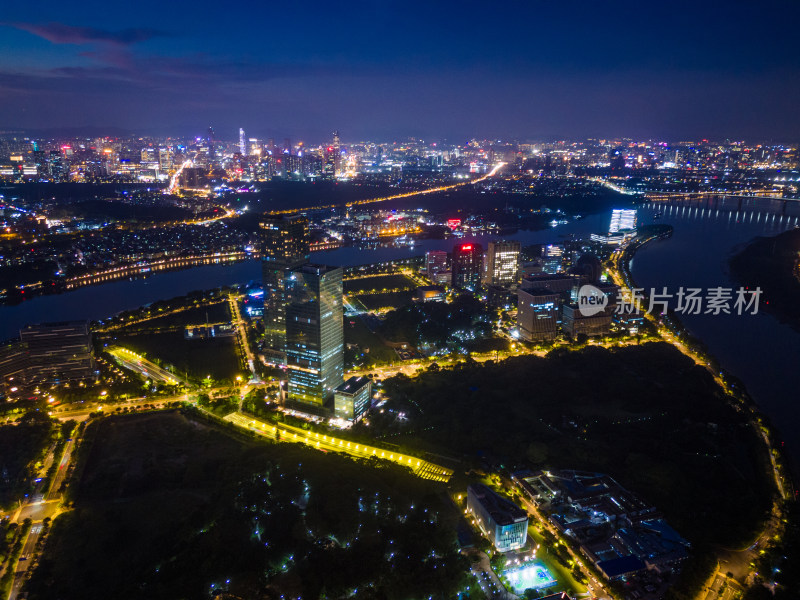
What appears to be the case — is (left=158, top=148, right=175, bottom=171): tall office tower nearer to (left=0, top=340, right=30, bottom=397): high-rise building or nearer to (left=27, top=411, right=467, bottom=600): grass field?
(left=0, top=340, right=30, bottom=397): high-rise building

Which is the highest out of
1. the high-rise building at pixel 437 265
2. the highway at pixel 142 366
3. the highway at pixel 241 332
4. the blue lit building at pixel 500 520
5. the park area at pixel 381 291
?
the high-rise building at pixel 437 265

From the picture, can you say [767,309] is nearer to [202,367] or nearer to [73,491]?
[202,367]

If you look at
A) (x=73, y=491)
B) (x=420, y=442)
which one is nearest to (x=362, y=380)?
(x=420, y=442)

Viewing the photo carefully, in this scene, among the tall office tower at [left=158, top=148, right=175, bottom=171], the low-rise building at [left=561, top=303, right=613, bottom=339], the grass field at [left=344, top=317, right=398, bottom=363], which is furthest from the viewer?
the tall office tower at [left=158, top=148, right=175, bottom=171]

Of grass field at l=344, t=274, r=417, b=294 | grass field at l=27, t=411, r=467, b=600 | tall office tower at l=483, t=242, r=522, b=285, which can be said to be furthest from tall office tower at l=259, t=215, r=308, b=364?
tall office tower at l=483, t=242, r=522, b=285

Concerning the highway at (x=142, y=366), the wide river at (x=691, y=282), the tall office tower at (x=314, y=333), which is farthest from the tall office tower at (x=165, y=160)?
the tall office tower at (x=314, y=333)

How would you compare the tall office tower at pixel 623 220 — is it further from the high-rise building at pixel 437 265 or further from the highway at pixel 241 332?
the highway at pixel 241 332

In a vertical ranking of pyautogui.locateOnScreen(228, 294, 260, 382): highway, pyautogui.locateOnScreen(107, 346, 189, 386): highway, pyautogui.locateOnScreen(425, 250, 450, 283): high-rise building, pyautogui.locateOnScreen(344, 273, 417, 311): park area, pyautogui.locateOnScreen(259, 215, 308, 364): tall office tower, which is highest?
pyautogui.locateOnScreen(259, 215, 308, 364): tall office tower
